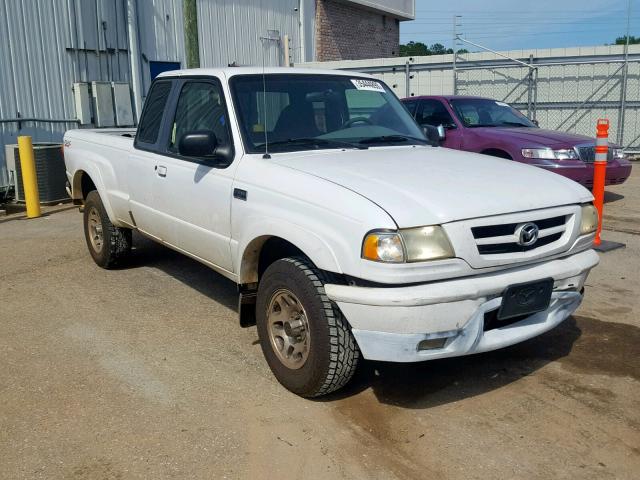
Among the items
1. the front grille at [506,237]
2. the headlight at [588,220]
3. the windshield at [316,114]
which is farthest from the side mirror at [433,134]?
the front grille at [506,237]

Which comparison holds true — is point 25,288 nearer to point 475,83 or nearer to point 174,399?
point 174,399

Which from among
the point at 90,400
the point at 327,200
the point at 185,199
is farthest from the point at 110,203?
the point at 327,200

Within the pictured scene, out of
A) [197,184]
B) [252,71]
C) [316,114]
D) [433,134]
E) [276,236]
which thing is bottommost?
[276,236]

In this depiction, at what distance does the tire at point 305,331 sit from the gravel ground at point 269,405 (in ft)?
0.55

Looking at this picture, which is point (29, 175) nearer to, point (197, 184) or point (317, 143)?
point (197, 184)

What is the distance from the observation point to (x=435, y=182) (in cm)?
358

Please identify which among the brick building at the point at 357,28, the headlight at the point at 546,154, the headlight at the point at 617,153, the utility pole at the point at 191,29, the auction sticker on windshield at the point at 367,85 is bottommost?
the headlight at the point at 617,153

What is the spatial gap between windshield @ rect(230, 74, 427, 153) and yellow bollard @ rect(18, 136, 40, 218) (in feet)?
22.3

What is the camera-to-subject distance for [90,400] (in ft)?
12.5

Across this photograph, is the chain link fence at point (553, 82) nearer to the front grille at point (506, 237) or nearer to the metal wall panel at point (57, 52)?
Result: the metal wall panel at point (57, 52)

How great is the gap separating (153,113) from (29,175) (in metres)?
5.46

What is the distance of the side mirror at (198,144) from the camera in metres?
4.10

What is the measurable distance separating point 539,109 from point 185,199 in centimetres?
1496

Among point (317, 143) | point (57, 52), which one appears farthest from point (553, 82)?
point (317, 143)
